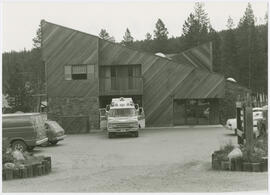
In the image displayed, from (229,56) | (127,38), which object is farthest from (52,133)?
(127,38)

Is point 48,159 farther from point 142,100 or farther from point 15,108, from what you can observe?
point 15,108

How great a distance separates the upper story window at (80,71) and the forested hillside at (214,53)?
12.6 m

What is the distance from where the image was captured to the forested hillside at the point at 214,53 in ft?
184

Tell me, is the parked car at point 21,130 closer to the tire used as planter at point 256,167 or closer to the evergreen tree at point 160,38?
the tire used as planter at point 256,167

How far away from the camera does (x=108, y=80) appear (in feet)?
140

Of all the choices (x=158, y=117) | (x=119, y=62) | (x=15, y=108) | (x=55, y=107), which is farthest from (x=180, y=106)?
(x=15, y=108)

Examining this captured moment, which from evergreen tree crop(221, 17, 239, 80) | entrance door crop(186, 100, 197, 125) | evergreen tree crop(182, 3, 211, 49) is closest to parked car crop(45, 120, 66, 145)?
entrance door crop(186, 100, 197, 125)

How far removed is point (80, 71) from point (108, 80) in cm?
246

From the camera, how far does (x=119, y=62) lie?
43062mm

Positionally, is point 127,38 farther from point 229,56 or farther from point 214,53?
point 229,56

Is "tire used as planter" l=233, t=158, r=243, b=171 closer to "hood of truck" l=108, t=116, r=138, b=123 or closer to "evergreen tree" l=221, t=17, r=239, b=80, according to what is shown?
"hood of truck" l=108, t=116, r=138, b=123

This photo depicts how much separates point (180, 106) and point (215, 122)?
3.27 m

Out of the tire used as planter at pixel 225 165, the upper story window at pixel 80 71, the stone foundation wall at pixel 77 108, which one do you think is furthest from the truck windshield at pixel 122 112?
the tire used as planter at pixel 225 165

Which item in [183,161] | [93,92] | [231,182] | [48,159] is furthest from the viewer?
[93,92]
